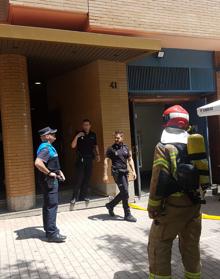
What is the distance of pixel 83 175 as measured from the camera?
9.05 metres

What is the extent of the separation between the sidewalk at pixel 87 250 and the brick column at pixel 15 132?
0.57 metres

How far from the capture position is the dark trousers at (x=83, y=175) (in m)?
8.95

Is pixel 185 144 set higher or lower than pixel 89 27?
lower

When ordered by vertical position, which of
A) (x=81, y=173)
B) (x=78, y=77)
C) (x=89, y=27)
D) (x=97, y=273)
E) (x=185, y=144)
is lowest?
(x=97, y=273)

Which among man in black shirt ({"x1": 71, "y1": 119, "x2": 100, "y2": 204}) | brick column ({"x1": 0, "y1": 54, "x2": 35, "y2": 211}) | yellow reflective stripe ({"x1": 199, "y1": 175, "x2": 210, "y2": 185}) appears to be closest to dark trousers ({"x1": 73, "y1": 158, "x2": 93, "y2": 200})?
man in black shirt ({"x1": 71, "y1": 119, "x2": 100, "y2": 204})

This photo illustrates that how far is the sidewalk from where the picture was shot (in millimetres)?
5086

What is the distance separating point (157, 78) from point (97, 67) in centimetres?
190

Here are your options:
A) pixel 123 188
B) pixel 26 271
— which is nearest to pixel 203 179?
pixel 26 271

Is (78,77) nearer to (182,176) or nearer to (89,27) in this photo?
(89,27)

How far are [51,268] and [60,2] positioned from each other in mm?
5352

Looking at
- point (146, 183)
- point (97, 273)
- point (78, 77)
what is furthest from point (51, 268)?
point (146, 183)

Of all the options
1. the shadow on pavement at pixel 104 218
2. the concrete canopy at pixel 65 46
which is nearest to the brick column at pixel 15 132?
the concrete canopy at pixel 65 46

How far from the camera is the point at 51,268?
5.25 metres

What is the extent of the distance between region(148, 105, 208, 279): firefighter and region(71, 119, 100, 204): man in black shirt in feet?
15.8
